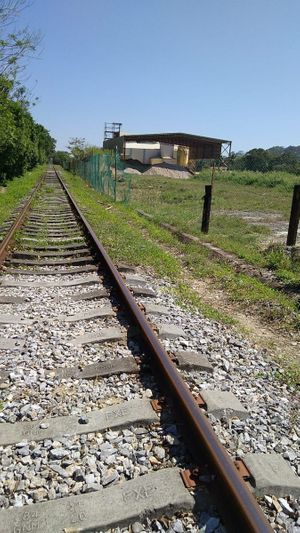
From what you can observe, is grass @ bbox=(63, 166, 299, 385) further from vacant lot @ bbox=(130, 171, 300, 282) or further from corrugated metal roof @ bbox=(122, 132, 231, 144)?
corrugated metal roof @ bbox=(122, 132, 231, 144)

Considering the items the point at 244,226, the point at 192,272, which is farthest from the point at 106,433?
the point at 244,226

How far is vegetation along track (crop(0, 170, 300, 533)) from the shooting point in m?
2.17

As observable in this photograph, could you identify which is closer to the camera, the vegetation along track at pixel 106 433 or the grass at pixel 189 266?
the vegetation along track at pixel 106 433

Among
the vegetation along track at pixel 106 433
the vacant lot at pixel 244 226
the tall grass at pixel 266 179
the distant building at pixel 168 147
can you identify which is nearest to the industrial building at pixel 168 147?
the distant building at pixel 168 147

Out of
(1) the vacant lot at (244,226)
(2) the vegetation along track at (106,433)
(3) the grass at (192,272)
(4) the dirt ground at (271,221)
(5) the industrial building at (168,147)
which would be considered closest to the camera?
(2) the vegetation along track at (106,433)

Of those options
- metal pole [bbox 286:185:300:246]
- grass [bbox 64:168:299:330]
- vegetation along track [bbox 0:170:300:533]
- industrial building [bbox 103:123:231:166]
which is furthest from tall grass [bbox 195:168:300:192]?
vegetation along track [bbox 0:170:300:533]

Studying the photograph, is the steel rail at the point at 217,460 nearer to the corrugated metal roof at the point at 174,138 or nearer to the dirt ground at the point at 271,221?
the dirt ground at the point at 271,221

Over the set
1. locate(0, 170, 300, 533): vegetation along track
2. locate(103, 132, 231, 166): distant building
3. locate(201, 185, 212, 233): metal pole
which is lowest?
locate(0, 170, 300, 533): vegetation along track

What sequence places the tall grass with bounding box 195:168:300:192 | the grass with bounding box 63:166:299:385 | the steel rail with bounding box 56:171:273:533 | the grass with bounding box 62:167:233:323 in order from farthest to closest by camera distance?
the tall grass with bounding box 195:168:300:192 < the grass with bounding box 62:167:233:323 < the grass with bounding box 63:166:299:385 < the steel rail with bounding box 56:171:273:533

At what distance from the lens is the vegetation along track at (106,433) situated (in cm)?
217

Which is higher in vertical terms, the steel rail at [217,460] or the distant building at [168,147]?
the distant building at [168,147]

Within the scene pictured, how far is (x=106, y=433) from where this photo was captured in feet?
9.18

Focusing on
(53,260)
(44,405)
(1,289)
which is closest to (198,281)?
(53,260)

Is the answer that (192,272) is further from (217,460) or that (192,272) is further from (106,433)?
(217,460)
